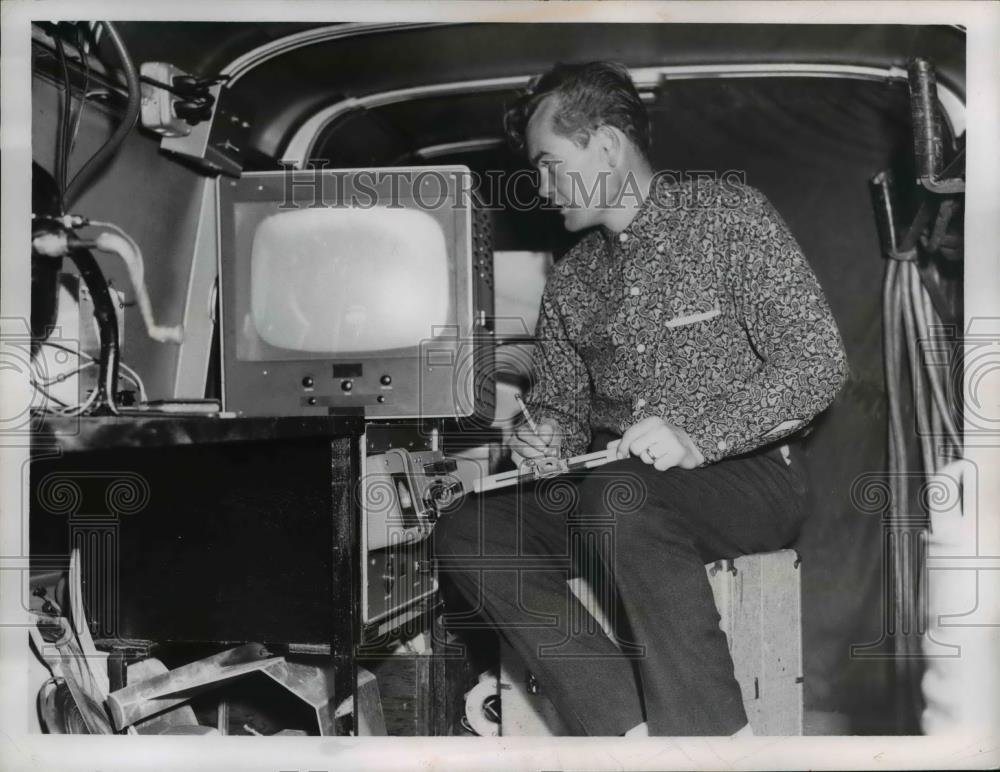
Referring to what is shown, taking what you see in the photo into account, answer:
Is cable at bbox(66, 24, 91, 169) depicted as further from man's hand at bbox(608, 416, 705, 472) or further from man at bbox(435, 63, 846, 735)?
man's hand at bbox(608, 416, 705, 472)

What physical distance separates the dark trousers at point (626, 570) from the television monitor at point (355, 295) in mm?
241

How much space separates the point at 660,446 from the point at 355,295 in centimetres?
61

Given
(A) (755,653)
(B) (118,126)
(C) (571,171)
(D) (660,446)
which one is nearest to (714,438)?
→ (D) (660,446)

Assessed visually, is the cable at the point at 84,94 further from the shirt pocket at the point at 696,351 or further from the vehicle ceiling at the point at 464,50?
the shirt pocket at the point at 696,351

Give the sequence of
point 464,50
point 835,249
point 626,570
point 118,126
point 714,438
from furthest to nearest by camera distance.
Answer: point 835,249
point 464,50
point 118,126
point 714,438
point 626,570

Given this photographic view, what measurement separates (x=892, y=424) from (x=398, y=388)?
1.02 m

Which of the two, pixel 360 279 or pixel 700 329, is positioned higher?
pixel 360 279

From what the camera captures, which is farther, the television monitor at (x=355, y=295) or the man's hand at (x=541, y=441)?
the man's hand at (x=541, y=441)

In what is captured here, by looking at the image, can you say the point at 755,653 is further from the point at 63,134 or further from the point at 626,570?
the point at 63,134

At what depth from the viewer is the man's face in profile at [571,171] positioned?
1632 millimetres

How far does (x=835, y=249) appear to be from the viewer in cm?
183

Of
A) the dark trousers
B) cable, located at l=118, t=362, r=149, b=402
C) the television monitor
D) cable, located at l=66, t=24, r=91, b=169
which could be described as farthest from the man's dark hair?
cable, located at l=118, t=362, r=149, b=402

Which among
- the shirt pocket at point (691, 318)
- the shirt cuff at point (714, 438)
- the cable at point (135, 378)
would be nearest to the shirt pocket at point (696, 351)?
the shirt pocket at point (691, 318)

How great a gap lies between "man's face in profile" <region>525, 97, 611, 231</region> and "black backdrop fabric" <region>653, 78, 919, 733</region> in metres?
0.23
